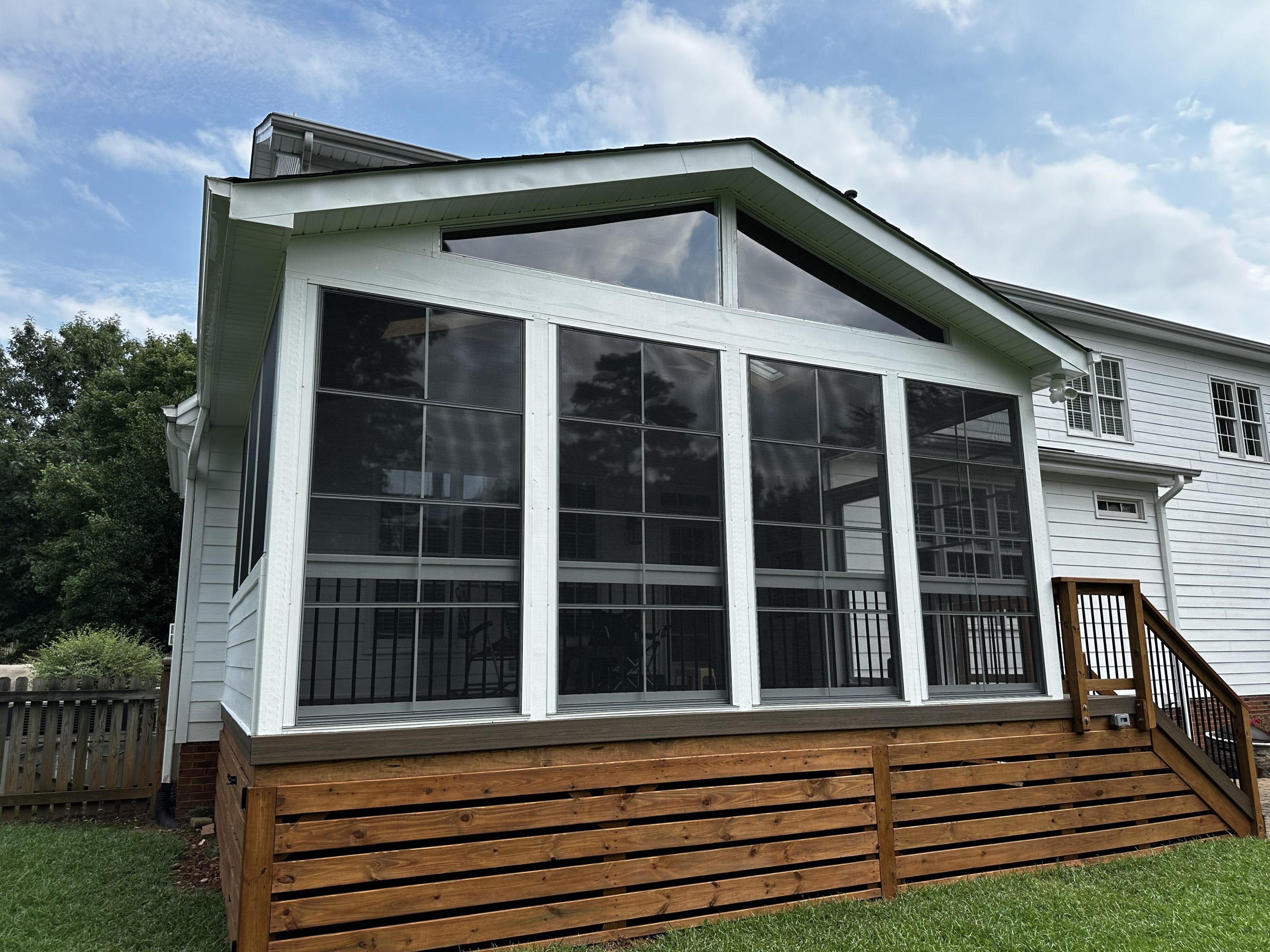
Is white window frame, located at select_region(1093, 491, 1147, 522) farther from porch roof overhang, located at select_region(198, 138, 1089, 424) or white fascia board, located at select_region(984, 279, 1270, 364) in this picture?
porch roof overhang, located at select_region(198, 138, 1089, 424)

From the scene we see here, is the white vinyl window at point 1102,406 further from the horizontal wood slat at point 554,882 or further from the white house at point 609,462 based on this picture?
the horizontal wood slat at point 554,882

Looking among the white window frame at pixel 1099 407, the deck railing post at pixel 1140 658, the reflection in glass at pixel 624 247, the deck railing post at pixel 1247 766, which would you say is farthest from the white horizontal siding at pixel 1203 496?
the reflection in glass at pixel 624 247

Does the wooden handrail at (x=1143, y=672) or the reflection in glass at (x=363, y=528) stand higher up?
the reflection in glass at (x=363, y=528)

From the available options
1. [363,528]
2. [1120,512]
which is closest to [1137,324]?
[1120,512]

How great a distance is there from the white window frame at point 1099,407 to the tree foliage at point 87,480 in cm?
1754

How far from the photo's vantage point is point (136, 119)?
94.5ft

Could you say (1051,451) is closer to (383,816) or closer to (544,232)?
(544,232)

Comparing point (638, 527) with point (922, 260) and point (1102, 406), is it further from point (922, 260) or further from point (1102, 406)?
point (1102, 406)

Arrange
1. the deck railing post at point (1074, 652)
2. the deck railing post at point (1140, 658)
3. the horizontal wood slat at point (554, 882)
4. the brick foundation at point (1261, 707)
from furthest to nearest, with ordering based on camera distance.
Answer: the brick foundation at point (1261, 707) → the deck railing post at point (1140, 658) → the deck railing post at point (1074, 652) → the horizontal wood slat at point (554, 882)

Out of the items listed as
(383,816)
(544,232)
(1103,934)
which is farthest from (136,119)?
(1103,934)

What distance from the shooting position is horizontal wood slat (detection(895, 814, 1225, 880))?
5.16m

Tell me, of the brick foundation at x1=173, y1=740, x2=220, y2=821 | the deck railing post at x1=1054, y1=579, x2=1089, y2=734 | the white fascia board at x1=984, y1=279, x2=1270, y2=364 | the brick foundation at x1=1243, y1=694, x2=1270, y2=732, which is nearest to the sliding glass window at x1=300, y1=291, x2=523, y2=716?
the deck railing post at x1=1054, y1=579, x2=1089, y2=734

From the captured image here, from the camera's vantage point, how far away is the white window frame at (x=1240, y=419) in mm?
12258

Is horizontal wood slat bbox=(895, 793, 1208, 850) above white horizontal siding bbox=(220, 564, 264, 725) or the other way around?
the other way around
